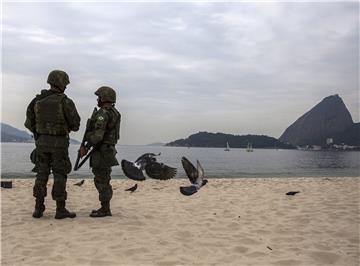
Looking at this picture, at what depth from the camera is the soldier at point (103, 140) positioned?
6.88 meters

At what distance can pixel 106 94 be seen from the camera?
7.12m

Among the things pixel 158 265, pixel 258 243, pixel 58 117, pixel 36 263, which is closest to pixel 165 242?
pixel 158 265

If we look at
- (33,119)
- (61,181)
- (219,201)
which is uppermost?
(33,119)

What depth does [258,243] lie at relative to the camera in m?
5.45

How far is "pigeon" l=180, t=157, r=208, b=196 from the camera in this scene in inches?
470

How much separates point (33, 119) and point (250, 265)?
192 inches

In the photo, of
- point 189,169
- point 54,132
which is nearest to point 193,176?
point 189,169

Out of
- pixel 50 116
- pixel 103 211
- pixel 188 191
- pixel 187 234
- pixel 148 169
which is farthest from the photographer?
pixel 148 169

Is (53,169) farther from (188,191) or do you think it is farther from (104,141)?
(188,191)

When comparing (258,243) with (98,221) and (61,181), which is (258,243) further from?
(61,181)

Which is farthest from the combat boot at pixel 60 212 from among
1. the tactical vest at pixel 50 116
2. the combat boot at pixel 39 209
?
the tactical vest at pixel 50 116

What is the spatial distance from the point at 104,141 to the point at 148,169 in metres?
7.46

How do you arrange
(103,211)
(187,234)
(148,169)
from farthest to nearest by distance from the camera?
(148,169) → (103,211) → (187,234)

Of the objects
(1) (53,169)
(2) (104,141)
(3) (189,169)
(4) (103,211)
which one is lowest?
(4) (103,211)
